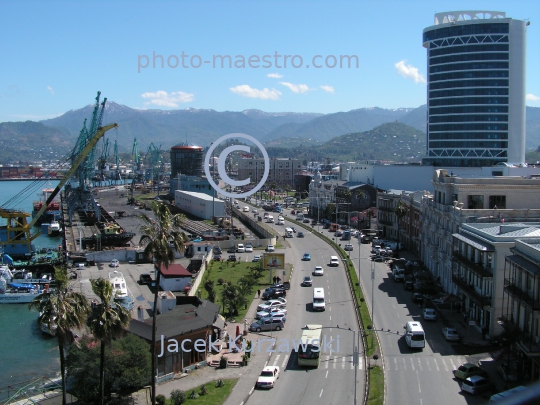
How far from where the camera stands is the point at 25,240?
44062mm

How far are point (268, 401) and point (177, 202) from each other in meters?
58.3

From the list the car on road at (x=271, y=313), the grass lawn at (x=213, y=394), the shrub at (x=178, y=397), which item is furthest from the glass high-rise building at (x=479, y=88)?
the shrub at (x=178, y=397)

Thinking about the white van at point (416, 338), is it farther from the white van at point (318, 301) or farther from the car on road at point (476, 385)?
the white van at point (318, 301)

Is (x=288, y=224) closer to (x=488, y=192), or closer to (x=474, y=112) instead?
(x=474, y=112)

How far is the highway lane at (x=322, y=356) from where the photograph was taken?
47.8 ft

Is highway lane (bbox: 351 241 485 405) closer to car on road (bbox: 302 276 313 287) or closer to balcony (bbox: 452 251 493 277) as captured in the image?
balcony (bbox: 452 251 493 277)

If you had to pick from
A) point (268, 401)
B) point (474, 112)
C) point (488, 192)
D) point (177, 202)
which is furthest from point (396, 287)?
point (177, 202)

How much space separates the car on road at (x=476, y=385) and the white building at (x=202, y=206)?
143ft

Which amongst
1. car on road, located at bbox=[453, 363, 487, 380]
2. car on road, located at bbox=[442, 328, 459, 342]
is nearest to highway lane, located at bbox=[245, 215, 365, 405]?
car on road, located at bbox=[453, 363, 487, 380]

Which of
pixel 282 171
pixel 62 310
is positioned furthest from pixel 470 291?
pixel 282 171

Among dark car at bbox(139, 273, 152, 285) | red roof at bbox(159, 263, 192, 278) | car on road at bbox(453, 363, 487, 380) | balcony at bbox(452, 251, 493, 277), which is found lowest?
dark car at bbox(139, 273, 152, 285)

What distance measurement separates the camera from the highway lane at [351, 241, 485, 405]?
14.4 meters

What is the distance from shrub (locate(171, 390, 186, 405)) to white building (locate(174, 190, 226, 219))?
140 ft

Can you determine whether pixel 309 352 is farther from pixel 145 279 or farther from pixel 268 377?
pixel 145 279
